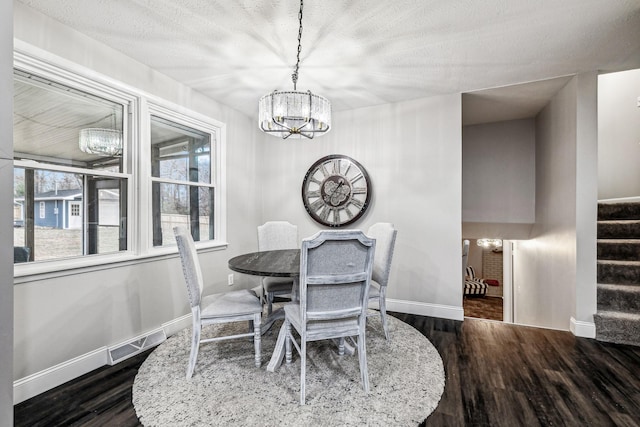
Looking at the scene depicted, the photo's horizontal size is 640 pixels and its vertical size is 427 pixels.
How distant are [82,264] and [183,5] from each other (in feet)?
6.34

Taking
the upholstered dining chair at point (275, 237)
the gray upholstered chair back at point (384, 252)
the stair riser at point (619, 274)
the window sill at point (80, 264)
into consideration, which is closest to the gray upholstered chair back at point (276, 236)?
the upholstered dining chair at point (275, 237)

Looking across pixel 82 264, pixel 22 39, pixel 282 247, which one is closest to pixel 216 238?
pixel 282 247

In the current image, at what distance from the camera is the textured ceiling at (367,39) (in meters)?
1.89

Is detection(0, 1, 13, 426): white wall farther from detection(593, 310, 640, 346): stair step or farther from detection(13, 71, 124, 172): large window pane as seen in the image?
detection(593, 310, 640, 346): stair step

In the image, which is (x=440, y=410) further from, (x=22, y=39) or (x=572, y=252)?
(x=22, y=39)

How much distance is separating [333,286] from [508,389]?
1.38 m

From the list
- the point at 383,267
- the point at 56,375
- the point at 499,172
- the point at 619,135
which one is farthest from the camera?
the point at 499,172

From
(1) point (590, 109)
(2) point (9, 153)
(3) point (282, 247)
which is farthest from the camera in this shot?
(3) point (282, 247)

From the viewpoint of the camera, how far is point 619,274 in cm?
288

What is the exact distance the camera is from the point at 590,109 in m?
2.74

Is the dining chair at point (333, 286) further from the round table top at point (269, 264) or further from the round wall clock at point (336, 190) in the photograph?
the round wall clock at point (336, 190)

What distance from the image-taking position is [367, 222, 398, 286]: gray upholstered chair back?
2.65 metres

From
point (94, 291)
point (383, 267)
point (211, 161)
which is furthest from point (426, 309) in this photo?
point (94, 291)

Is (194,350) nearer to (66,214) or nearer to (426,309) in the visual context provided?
(66,214)
